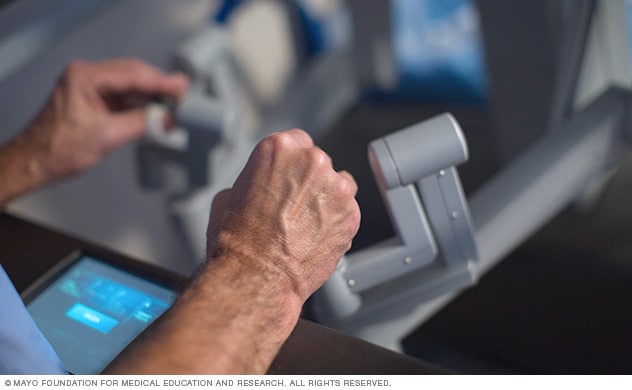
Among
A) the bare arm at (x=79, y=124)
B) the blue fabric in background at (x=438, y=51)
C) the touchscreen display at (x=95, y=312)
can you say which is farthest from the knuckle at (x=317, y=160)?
the blue fabric in background at (x=438, y=51)

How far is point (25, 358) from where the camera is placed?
27.1 inches

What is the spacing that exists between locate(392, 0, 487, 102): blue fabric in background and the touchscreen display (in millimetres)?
1465

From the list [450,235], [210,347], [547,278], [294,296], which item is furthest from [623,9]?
[210,347]

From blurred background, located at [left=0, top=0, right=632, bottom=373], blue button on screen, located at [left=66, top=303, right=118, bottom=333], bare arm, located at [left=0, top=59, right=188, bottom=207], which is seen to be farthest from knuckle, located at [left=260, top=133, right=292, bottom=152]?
bare arm, located at [left=0, top=59, right=188, bottom=207]

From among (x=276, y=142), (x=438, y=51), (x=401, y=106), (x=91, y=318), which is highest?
(x=276, y=142)

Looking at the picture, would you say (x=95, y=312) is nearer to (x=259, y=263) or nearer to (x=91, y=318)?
(x=91, y=318)

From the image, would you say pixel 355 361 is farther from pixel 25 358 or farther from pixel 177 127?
pixel 177 127

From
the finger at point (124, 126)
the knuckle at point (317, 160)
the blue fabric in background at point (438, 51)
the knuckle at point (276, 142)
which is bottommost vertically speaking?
the blue fabric in background at point (438, 51)

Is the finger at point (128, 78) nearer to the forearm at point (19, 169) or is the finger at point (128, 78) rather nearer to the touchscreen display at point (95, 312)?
the forearm at point (19, 169)

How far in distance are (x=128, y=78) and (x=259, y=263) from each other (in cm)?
73

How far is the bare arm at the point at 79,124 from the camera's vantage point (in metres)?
Answer: 1.20

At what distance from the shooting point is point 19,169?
1189mm

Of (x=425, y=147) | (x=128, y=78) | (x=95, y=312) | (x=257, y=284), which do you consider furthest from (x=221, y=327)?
(x=128, y=78)

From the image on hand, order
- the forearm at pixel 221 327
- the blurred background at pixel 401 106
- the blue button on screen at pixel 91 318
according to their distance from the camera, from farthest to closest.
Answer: the blurred background at pixel 401 106 → the blue button on screen at pixel 91 318 → the forearm at pixel 221 327
